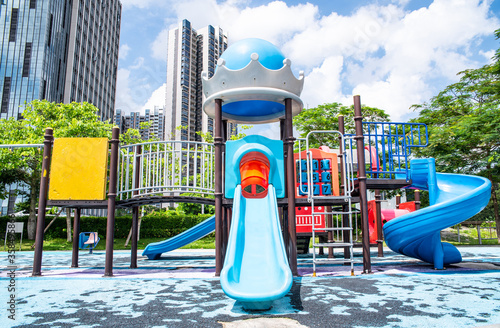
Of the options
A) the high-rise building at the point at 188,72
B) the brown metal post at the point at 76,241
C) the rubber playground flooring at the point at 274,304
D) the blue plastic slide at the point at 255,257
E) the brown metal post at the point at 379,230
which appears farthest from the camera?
the high-rise building at the point at 188,72

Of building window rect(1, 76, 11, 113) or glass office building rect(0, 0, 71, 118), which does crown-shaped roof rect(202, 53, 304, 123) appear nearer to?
glass office building rect(0, 0, 71, 118)

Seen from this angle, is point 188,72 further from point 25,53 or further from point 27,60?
point 27,60

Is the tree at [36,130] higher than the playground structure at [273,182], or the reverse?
the tree at [36,130]

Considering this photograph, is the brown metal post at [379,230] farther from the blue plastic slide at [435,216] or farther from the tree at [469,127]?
the tree at [469,127]

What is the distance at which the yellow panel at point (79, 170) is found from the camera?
8.17 meters

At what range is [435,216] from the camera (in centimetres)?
765

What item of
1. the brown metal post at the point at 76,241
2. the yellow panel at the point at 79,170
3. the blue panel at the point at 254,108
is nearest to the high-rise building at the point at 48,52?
the brown metal post at the point at 76,241

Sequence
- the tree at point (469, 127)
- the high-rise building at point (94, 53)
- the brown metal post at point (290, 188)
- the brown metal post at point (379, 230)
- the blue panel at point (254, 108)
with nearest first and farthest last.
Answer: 1. the brown metal post at point (290, 188)
2. the blue panel at point (254, 108)
3. the brown metal post at point (379, 230)
4. the tree at point (469, 127)
5. the high-rise building at point (94, 53)

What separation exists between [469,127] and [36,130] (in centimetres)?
2254

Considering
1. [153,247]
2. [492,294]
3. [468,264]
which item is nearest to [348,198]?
[492,294]

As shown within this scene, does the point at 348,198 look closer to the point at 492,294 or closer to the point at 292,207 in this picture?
the point at 292,207

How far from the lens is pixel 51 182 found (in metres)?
8.24

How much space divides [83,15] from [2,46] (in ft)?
55.7

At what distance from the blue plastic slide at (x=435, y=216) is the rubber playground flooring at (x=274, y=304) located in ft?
3.65
